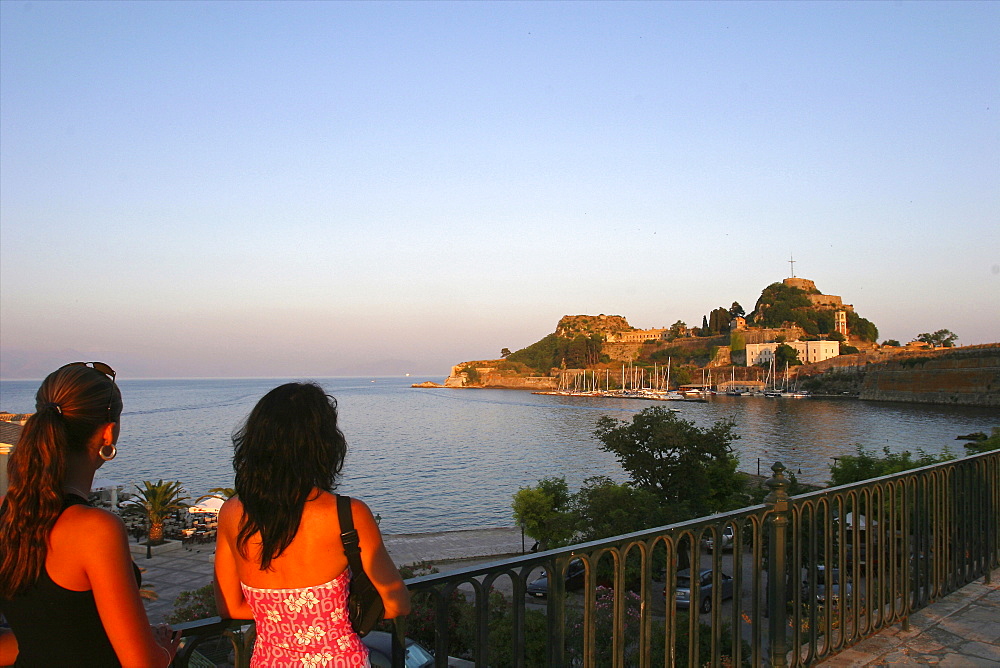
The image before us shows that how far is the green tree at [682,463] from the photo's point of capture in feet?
82.2

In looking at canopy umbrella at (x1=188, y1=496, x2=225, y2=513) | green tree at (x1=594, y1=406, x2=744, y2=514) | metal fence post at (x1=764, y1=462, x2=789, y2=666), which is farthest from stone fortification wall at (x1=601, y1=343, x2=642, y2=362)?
metal fence post at (x1=764, y1=462, x2=789, y2=666)

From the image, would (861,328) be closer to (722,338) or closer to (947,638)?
(722,338)

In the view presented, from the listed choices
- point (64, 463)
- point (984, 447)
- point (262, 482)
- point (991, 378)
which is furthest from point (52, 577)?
point (991, 378)

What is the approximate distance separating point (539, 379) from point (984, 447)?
148958 mm

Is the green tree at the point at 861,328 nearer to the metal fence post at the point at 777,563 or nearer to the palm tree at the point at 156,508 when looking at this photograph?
the palm tree at the point at 156,508

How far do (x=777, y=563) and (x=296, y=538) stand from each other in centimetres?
253

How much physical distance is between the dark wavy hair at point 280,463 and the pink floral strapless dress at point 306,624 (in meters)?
0.12

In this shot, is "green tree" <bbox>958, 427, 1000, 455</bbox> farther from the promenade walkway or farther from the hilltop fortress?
the hilltop fortress

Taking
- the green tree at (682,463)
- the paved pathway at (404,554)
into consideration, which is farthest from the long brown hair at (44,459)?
the green tree at (682,463)

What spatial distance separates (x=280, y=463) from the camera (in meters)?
1.81

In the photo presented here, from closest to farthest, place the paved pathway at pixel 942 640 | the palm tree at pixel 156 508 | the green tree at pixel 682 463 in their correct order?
the paved pathway at pixel 942 640 → the green tree at pixel 682 463 → the palm tree at pixel 156 508

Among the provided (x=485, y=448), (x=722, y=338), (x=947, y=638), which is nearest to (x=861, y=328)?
(x=722, y=338)

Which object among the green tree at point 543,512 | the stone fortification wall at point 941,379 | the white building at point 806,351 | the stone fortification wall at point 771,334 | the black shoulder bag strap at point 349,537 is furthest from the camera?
the stone fortification wall at point 771,334

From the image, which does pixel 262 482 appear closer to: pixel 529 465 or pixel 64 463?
pixel 64 463
